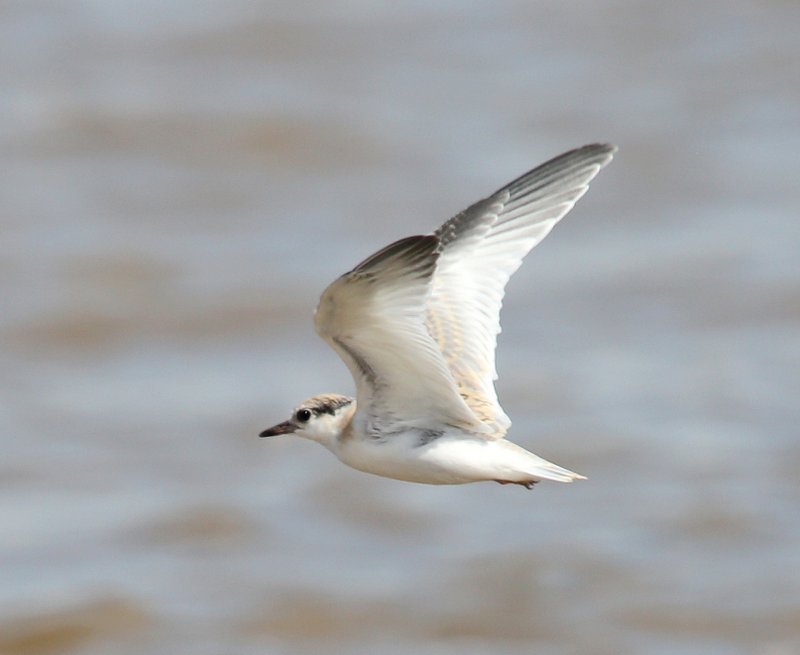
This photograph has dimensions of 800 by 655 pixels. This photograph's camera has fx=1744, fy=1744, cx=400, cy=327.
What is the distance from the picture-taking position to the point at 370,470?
6.76 m

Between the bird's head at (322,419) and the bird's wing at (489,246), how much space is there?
56 centimetres

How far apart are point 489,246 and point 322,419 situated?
112 cm

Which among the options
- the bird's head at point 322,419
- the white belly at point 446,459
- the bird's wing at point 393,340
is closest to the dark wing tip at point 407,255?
the bird's wing at point 393,340

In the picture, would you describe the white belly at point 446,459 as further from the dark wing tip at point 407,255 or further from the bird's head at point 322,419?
the dark wing tip at point 407,255

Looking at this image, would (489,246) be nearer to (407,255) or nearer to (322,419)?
(322,419)

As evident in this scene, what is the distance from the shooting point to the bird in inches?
238

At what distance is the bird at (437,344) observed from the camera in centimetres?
605

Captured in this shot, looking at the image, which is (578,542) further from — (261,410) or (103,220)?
(103,220)

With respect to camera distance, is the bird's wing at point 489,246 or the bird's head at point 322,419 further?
the bird's wing at point 489,246

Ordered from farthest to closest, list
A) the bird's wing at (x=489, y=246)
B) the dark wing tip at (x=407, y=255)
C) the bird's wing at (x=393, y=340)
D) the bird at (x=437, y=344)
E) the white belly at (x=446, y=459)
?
the bird's wing at (x=489, y=246)
the white belly at (x=446, y=459)
the bird at (x=437, y=344)
the bird's wing at (x=393, y=340)
the dark wing tip at (x=407, y=255)

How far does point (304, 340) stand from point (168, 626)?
177 inches

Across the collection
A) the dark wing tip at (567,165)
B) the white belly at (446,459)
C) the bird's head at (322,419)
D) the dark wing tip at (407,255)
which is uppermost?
the dark wing tip at (567,165)

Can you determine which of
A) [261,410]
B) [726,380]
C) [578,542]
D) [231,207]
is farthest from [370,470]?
[231,207]

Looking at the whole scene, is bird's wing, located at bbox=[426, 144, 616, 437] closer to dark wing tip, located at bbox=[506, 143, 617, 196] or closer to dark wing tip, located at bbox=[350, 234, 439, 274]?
dark wing tip, located at bbox=[506, 143, 617, 196]
